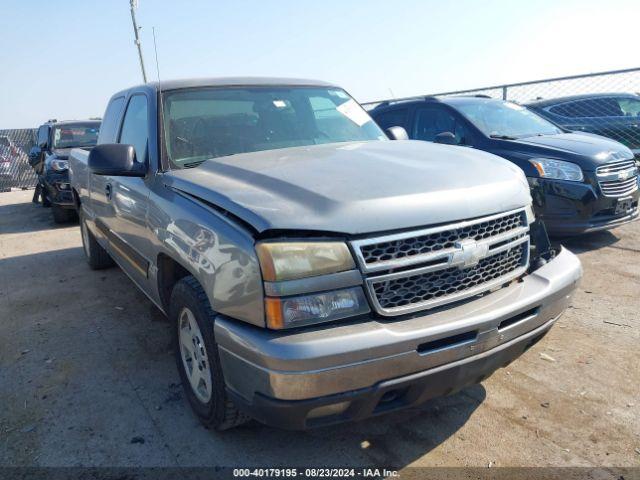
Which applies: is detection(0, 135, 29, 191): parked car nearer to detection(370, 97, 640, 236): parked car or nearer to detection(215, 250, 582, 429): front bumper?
detection(370, 97, 640, 236): parked car

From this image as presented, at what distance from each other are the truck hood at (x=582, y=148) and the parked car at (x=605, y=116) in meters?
3.79

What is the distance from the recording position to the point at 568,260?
266cm

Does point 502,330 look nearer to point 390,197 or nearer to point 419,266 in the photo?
point 419,266

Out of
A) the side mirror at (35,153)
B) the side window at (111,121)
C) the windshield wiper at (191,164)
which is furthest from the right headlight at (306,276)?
the side mirror at (35,153)

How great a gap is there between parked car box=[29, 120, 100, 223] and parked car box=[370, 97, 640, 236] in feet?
19.7

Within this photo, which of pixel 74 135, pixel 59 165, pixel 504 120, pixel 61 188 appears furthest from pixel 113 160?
pixel 74 135

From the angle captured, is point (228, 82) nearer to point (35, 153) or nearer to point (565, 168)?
point (565, 168)

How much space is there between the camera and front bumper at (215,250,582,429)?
6.05ft

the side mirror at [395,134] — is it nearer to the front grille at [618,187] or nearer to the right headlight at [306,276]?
the right headlight at [306,276]

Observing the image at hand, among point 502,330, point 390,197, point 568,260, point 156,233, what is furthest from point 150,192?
point 568,260

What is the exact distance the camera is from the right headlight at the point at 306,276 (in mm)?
1895

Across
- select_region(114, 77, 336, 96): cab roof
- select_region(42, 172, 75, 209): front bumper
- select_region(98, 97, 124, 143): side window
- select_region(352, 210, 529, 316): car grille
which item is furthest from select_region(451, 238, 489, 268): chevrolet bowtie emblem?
select_region(42, 172, 75, 209): front bumper

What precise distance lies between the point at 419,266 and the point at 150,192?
173cm

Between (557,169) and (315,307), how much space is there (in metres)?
4.29
